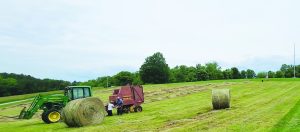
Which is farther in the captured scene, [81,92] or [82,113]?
[81,92]

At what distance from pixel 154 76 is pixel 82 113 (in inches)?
3670

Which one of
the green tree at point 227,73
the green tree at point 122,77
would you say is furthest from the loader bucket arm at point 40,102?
the green tree at point 227,73

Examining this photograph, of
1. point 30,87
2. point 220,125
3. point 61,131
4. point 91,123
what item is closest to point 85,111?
point 91,123

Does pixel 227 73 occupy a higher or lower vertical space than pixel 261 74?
higher

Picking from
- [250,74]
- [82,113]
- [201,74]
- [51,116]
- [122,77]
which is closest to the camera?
[82,113]

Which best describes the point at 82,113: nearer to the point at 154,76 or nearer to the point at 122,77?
the point at 154,76

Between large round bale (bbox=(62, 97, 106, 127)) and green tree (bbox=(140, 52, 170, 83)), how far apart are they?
3594 inches

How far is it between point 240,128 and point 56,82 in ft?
418

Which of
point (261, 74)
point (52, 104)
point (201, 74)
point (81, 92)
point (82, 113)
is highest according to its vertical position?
point (201, 74)

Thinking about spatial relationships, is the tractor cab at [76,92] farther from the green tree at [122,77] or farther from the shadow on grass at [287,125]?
the green tree at [122,77]

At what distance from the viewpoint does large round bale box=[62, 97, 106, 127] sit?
72.9 ft

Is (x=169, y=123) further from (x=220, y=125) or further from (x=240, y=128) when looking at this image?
(x=240, y=128)

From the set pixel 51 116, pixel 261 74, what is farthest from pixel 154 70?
pixel 51 116

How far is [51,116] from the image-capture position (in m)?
26.2
